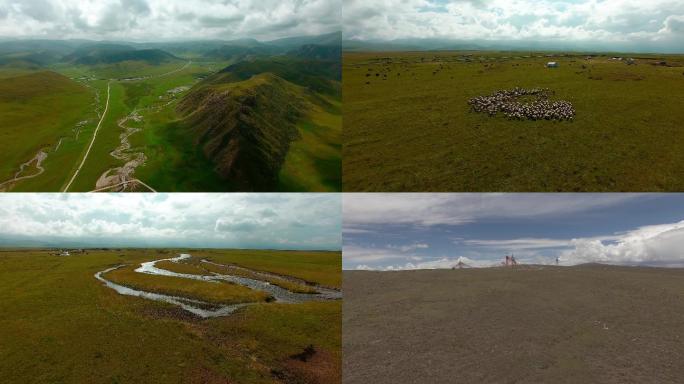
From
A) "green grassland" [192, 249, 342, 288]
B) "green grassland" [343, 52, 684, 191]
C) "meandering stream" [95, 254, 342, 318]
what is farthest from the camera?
"green grassland" [192, 249, 342, 288]

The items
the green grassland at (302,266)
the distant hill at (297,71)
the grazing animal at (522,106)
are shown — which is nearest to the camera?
the grazing animal at (522,106)

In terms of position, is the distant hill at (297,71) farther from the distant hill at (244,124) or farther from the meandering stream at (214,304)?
the meandering stream at (214,304)

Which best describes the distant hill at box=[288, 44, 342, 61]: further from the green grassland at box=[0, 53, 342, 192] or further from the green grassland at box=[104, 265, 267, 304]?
the green grassland at box=[104, 265, 267, 304]

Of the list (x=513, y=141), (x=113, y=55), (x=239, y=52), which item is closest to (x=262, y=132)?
(x=239, y=52)

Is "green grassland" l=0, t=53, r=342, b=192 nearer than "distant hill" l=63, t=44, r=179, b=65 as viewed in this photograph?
Yes

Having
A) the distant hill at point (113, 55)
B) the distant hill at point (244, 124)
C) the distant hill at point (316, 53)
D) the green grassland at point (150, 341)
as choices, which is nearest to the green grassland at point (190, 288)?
the green grassland at point (150, 341)

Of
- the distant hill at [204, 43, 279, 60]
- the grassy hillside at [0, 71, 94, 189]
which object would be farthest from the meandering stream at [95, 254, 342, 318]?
the distant hill at [204, 43, 279, 60]

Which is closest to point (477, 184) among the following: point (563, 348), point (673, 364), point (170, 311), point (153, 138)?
point (563, 348)
